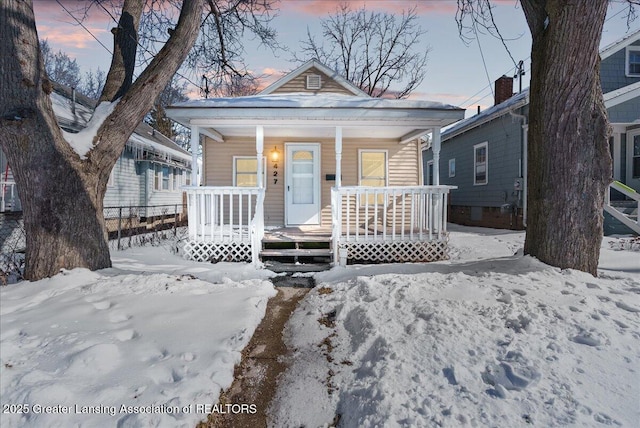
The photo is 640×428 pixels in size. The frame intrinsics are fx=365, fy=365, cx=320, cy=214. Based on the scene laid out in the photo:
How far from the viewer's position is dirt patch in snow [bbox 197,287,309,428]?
2320 millimetres

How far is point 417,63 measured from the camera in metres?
25.5

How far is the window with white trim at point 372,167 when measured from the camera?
991cm

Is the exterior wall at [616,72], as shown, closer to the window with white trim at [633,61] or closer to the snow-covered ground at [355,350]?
Answer: the window with white trim at [633,61]

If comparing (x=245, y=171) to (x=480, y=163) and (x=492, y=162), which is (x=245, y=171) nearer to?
(x=492, y=162)

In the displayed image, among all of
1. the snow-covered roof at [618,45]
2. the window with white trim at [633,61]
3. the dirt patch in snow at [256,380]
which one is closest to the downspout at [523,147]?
the snow-covered roof at [618,45]

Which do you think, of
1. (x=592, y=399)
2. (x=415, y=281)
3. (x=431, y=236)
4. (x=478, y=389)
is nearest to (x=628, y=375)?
(x=592, y=399)

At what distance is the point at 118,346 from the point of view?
9.21ft

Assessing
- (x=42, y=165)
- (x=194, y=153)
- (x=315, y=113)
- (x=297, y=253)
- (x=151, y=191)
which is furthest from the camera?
(x=151, y=191)

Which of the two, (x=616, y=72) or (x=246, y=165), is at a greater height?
(x=616, y=72)

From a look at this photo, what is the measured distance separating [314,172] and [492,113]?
6888 mm

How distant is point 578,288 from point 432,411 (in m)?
2.40

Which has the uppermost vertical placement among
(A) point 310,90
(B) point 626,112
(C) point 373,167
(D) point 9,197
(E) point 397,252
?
(A) point 310,90

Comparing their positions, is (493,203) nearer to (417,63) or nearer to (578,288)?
(578,288)

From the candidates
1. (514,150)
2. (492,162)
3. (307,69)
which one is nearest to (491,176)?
(492,162)
